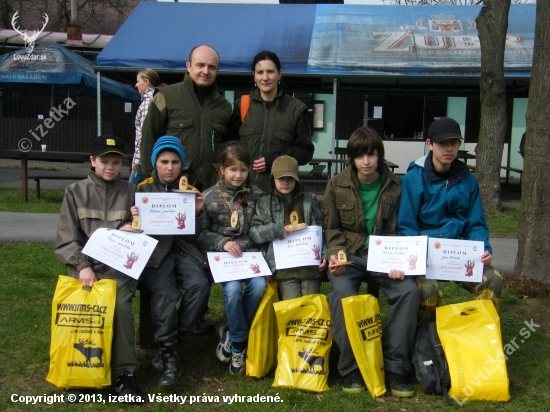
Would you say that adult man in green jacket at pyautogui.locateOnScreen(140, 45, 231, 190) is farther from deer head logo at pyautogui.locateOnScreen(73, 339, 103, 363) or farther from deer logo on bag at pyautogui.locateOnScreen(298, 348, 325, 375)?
deer logo on bag at pyautogui.locateOnScreen(298, 348, 325, 375)

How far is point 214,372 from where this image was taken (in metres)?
3.90

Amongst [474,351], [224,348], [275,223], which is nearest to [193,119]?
[275,223]

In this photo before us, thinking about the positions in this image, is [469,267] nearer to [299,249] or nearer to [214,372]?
[299,249]

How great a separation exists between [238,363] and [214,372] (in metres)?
0.19

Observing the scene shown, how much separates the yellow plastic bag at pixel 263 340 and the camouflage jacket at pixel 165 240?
1.69 ft

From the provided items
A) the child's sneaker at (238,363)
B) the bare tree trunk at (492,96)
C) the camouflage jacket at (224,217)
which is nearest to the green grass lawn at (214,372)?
the child's sneaker at (238,363)

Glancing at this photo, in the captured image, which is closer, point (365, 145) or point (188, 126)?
point (365, 145)

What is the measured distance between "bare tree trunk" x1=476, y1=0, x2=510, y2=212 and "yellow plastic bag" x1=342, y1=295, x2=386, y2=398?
7.28m

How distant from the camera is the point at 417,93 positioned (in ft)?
50.3

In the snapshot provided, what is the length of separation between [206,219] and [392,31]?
10.0m

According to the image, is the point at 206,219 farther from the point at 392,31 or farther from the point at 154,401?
the point at 392,31

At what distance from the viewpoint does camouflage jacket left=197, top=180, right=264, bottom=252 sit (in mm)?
3967

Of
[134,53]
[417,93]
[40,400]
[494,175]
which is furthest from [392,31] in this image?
[40,400]

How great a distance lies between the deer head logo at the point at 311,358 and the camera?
11.9ft
